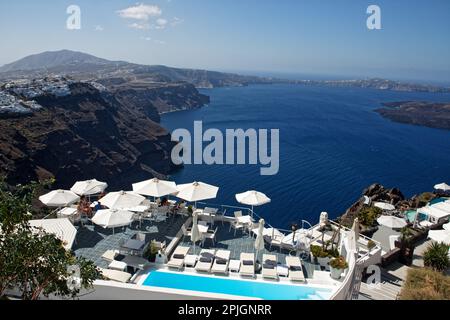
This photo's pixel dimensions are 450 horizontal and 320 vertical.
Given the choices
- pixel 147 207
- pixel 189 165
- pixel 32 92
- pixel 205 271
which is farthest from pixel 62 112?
pixel 205 271

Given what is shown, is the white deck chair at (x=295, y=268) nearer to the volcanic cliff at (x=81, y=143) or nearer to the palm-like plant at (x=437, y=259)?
the palm-like plant at (x=437, y=259)

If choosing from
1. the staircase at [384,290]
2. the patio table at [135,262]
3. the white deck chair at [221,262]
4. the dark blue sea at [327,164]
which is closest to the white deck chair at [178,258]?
the patio table at [135,262]

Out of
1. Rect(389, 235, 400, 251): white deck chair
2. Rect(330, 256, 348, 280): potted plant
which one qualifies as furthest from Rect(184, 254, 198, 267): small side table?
Rect(389, 235, 400, 251): white deck chair

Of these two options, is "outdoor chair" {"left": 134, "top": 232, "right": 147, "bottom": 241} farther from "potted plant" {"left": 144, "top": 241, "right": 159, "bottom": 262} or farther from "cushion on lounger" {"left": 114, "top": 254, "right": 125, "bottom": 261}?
"cushion on lounger" {"left": 114, "top": 254, "right": 125, "bottom": 261}

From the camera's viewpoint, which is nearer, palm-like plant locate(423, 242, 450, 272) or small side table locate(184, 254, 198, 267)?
small side table locate(184, 254, 198, 267)

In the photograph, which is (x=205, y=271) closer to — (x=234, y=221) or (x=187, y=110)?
(x=234, y=221)
